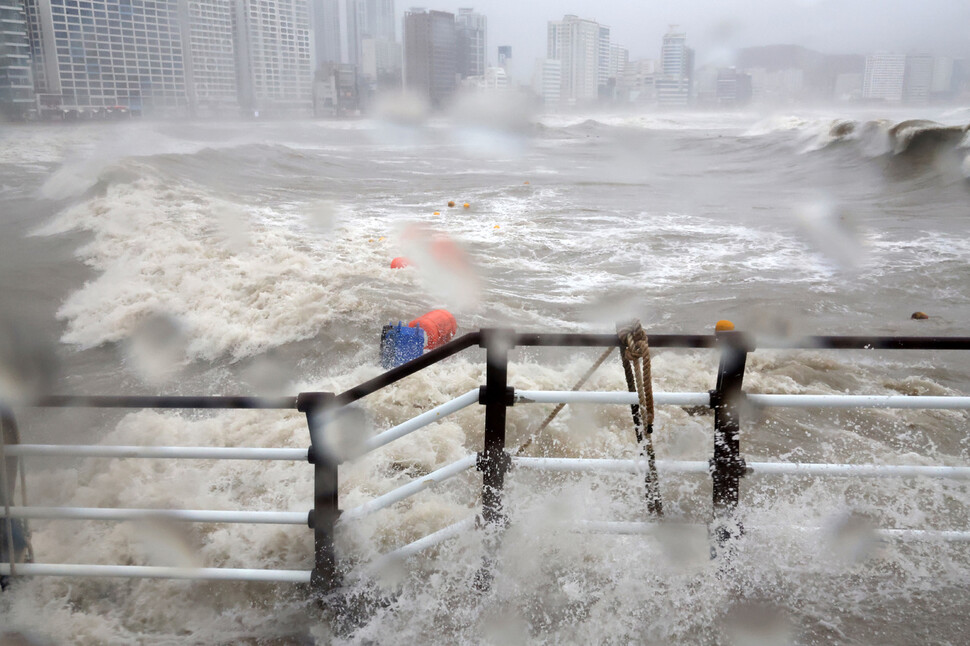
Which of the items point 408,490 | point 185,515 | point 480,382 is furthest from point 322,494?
point 480,382

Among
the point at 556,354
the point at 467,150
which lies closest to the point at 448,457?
the point at 556,354

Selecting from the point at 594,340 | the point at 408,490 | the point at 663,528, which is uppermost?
the point at 594,340

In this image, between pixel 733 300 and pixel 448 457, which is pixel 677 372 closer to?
pixel 448 457

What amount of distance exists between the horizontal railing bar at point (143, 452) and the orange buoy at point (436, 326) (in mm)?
3826

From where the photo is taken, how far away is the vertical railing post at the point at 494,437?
2061mm

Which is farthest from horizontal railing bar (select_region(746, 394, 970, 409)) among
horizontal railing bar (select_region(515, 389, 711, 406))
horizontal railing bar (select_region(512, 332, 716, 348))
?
horizontal railing bar (select_region(512, 332, 716, 348))

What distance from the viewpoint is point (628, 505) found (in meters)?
2.72

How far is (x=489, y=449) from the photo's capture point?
222 cm

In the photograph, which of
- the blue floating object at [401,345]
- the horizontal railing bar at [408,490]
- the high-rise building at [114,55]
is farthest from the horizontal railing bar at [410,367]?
the high-rise building at [114,55]

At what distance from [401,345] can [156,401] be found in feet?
12.6

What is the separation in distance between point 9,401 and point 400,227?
11.2 meters

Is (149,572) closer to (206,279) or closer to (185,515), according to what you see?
(185,515)

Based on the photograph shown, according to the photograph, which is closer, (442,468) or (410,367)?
(410,367)

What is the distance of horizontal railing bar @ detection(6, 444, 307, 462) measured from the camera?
2.11 m
